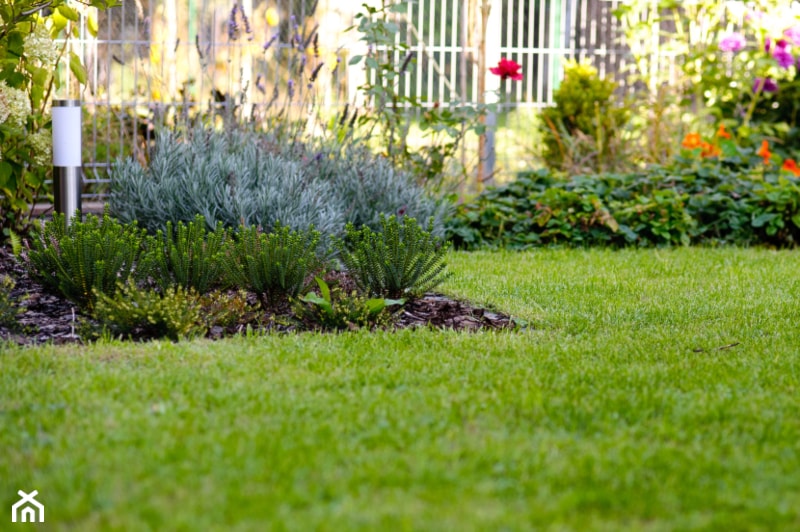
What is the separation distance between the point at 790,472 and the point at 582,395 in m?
0.78

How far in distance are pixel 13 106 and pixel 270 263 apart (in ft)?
6.27

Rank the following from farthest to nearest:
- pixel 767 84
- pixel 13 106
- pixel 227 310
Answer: pixel 767 84 < pixel 13 106 < pixel 227 310

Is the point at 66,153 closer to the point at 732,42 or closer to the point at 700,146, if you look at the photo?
the point at 700,146

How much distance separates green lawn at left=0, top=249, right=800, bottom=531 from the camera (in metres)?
2.32

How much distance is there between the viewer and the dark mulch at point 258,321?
4043 mm

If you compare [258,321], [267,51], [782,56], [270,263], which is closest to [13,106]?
[270,263]

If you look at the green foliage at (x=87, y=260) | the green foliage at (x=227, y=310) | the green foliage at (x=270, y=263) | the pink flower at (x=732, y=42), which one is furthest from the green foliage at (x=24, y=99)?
the pink flower at (x=732, y=42)

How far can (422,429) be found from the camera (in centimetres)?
286

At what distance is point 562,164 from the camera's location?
8.88 metres

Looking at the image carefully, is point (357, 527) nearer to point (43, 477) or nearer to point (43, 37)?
point (43, 477)

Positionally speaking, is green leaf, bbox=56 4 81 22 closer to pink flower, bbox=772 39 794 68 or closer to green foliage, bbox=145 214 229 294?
green foliage, bbox=145 214 229 294

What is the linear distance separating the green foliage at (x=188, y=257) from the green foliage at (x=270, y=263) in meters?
0.08

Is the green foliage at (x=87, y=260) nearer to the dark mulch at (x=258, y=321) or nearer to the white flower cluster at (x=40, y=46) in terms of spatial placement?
the dark mulch at (x=258, y=321)

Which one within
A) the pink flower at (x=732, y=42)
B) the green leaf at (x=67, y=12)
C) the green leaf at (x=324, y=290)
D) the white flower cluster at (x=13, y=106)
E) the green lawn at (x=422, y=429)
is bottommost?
the green lawn at (x=422, y=429)
